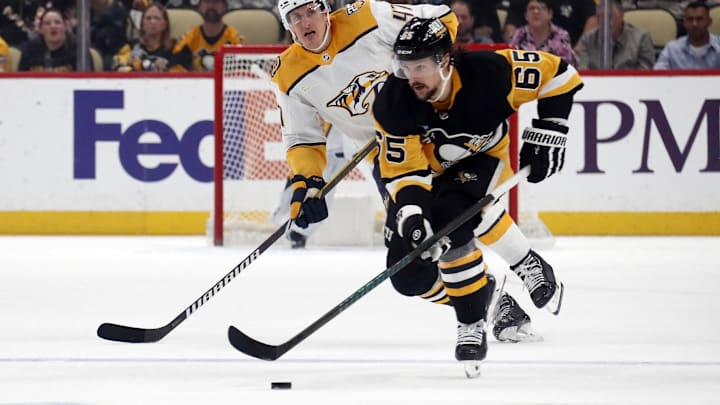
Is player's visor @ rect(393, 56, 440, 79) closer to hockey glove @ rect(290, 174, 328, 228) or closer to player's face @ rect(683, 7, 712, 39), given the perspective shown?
hockey glove @ rect(290, 174, 328, 228)

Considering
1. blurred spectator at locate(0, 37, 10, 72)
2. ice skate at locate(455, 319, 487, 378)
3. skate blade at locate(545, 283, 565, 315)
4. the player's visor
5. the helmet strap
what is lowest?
ice skate at locate(455, 319, 487, 378)

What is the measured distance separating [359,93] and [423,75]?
0.98m

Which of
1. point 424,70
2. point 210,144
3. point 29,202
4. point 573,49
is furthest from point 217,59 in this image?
point 424,70

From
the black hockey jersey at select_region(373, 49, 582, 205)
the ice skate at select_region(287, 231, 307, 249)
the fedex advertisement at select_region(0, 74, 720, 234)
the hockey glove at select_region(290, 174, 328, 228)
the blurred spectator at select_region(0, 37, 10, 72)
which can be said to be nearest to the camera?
the black hockey jersey at select_region(373, 49, 582, 205)

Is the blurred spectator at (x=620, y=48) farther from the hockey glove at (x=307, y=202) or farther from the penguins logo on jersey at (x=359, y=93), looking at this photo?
the hockey glove at (x=307, y=202)

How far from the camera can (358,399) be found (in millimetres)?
2658

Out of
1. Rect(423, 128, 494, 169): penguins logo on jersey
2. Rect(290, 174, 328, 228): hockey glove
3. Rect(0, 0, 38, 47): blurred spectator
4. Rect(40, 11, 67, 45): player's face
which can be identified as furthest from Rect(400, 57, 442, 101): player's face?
Rect(0, 0, 38, 47): blurred spectator

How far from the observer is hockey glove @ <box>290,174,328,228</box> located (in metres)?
3.64

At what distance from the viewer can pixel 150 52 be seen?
734 centimetres

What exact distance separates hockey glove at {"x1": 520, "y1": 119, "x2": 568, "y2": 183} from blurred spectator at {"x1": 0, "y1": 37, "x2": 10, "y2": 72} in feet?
16.1

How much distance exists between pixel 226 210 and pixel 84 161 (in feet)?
3.25

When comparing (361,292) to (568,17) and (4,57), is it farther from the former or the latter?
(4,57)

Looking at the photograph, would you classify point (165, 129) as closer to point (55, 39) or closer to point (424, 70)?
point (55, 39)

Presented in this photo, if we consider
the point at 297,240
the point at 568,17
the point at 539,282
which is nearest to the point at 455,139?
the point at 539,282
